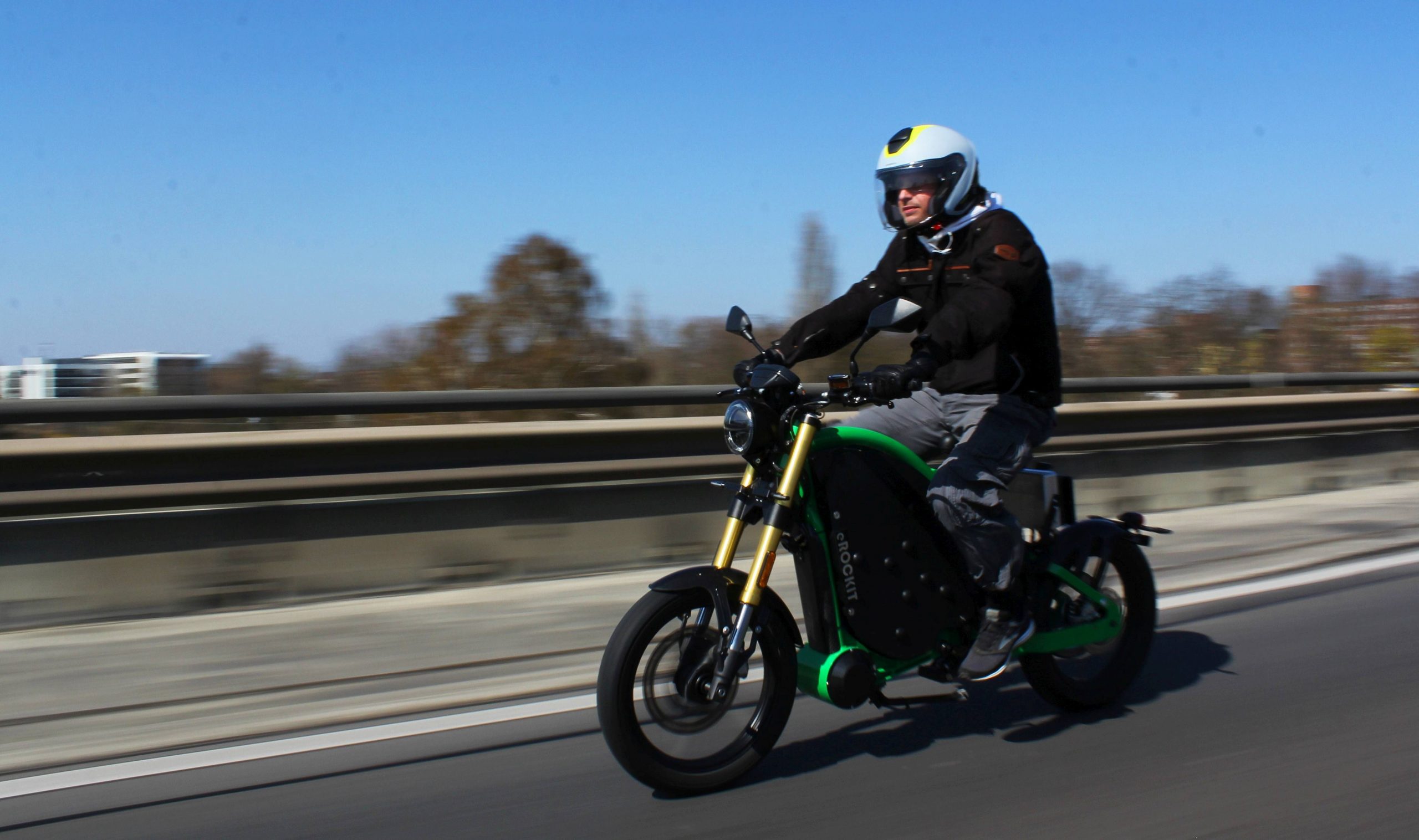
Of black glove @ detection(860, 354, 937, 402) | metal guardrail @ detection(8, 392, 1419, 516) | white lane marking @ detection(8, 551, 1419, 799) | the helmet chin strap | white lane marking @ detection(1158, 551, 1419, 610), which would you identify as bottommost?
white lane marking @ detection(8, 551, 1419, 799)

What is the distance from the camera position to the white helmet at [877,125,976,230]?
13.8ft

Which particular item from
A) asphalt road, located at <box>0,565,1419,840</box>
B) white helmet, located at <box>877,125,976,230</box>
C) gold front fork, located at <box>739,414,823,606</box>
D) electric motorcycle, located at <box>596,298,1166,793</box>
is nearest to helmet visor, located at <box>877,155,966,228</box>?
white helmet, located at <box>877,125,976,230</box>

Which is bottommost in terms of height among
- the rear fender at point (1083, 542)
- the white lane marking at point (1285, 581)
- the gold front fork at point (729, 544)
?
the white lane marking at point (1285, 581)

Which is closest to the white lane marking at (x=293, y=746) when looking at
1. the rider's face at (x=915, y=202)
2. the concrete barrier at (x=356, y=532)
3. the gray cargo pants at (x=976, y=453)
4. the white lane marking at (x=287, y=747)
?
the white lane marking at (x=287, y=747)

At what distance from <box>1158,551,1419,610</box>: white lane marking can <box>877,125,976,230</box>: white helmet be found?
10.0ft

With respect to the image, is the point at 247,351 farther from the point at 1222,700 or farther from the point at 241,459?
the point at 1222,700

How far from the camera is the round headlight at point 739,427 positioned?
3.75 m

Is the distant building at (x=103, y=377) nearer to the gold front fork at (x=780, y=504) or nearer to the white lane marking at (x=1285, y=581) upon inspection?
the gold front fork at (x=780, y=504)

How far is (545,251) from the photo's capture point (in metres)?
12.4

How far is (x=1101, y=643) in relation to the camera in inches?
187

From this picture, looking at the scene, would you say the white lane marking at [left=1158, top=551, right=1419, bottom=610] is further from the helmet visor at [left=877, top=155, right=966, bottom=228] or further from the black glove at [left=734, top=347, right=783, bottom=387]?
the black glove at [left=734, top=347, right=783, bottom=387]

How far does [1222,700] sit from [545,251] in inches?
344

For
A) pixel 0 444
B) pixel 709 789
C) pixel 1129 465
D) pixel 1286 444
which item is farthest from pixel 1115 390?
pixel 0 444

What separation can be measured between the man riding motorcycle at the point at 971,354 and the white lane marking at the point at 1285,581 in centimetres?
245
